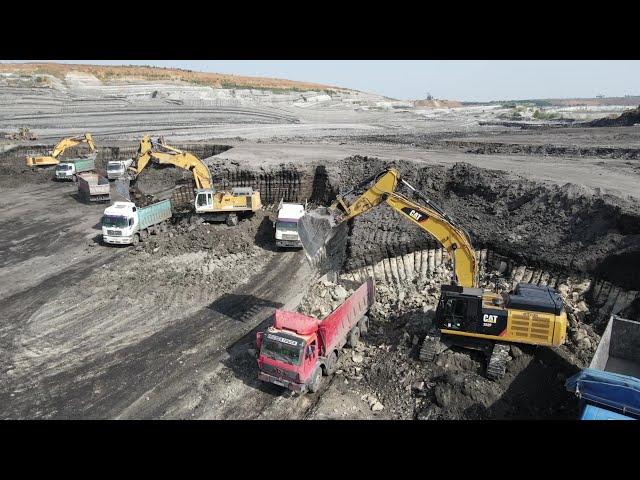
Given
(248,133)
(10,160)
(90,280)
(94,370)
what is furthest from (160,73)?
(94,370)

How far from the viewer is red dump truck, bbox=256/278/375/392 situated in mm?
12781

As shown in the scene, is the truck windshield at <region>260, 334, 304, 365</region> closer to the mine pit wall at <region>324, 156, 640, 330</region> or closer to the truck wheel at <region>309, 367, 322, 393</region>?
the truck wheel at <region>309, 367, 322, 393</region>

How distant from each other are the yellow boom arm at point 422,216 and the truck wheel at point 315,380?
15.3 ft

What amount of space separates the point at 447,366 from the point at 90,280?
638 inches

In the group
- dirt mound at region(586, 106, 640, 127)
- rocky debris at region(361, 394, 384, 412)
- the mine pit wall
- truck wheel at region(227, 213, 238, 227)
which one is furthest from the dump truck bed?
dirt mound at region(586, 106, 640, 127)

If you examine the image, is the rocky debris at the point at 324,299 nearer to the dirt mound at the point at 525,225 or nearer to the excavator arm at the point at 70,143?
the dirt mound at the point at 525,225

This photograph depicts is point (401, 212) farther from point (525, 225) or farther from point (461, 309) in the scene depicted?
point (525, 225)

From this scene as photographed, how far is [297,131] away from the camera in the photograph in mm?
66125

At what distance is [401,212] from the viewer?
14.8m

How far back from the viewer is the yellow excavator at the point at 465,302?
43.1 ft

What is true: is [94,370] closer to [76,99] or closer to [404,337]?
[404,337]

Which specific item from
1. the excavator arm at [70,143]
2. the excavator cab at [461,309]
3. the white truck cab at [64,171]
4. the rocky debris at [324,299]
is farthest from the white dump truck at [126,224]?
the excavator arm at [70,143]

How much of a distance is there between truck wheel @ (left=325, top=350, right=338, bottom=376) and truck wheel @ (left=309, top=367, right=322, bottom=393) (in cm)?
33

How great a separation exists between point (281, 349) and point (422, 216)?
5.98 metres
